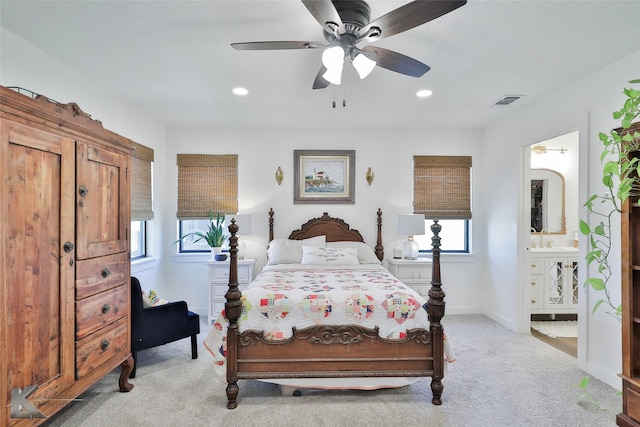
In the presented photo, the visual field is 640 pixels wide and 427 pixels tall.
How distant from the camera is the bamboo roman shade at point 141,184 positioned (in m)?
3.77

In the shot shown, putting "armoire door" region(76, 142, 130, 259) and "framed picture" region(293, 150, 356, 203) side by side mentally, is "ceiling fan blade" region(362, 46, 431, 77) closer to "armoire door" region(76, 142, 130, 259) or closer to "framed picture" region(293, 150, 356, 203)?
"armoire door" region(76, 142, 130, 259)

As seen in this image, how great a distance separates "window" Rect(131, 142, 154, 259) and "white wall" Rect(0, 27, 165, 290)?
108 mm

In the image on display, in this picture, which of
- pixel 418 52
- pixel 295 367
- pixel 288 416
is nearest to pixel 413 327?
pixel 295 367

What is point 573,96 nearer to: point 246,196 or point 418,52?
point 418,52

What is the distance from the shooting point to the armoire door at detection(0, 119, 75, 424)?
1.59 m

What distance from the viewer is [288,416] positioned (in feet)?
7.42

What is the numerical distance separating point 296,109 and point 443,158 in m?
2.24

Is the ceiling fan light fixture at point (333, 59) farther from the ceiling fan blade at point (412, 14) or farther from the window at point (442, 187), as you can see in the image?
the window at point (442, 187)

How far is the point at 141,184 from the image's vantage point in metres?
3.95

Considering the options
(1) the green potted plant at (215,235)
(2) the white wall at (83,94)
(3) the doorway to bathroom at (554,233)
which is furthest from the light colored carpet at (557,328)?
(2) the white wall at (83,94)

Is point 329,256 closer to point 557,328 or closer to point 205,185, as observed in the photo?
point 205,185

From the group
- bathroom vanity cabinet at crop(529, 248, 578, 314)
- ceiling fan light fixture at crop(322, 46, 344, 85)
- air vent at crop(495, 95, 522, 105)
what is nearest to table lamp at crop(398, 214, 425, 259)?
bathroom vanity cabinet at crop(529, 248, 578, 314)

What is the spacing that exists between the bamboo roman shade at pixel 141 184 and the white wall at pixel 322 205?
1.48 feet

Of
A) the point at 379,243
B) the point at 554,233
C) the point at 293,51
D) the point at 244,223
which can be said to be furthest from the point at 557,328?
the point at 293,51
